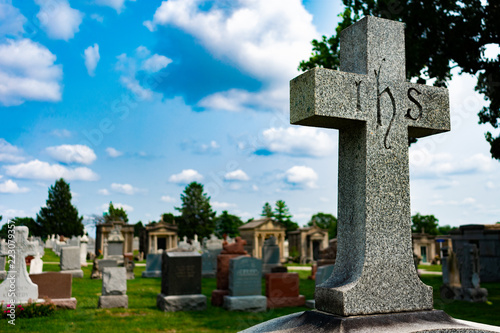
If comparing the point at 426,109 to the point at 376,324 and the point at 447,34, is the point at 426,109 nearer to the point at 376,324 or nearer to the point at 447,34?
the point at 376,324

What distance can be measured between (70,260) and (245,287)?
9.85m

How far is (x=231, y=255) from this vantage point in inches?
553

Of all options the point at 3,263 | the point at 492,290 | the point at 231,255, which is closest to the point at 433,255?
the point at 492,290

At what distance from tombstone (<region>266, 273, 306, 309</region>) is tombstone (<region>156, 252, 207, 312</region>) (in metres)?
1.87

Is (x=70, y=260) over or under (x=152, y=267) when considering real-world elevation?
over

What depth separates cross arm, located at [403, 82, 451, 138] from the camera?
3518mm

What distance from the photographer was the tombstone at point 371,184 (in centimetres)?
305

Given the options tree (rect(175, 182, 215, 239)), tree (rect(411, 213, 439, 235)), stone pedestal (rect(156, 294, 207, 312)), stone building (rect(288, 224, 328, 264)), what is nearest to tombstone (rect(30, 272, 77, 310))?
stone pedestal (rect(156, 294, 207, 312))

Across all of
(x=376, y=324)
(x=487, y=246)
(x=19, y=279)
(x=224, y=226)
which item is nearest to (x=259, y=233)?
(x=487, y=246)

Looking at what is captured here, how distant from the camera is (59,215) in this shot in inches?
2440

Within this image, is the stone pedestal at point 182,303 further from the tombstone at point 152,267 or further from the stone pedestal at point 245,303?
the tombstone at point 152,267

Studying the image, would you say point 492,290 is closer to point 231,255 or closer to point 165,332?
point 231,255

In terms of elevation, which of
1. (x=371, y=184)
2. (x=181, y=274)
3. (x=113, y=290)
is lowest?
(x=113, y=290)

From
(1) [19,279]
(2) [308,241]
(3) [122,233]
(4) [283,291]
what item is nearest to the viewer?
(1) [19,279]
